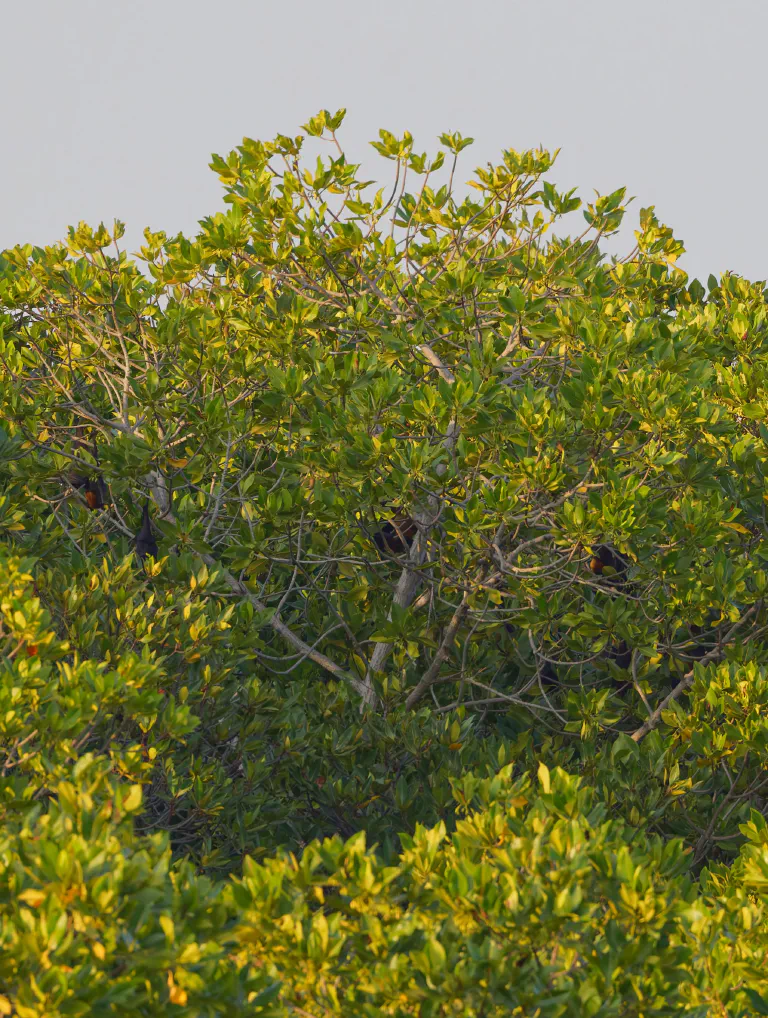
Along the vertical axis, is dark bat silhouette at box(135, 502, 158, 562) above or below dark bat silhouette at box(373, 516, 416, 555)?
below

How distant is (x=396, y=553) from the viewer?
976 cm

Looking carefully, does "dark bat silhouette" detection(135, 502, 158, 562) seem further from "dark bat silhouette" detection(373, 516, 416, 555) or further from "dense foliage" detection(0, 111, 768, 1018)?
"dark bat silhouette" detection(373, 516, 416, 555)

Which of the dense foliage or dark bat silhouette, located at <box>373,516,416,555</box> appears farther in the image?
dark bat silhouette, located at <box>373,516,416,555</box>

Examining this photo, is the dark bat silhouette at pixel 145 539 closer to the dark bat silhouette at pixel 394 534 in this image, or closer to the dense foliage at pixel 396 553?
the dense foliage at pixel 396 553

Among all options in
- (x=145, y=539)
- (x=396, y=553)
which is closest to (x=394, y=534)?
(x=396, y=553)

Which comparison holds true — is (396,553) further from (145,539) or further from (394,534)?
(145,539)

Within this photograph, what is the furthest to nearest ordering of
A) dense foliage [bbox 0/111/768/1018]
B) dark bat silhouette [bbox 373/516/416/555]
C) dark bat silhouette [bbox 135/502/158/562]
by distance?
dark bat silhouette [bbox 135/502/158/562] → dark bat silhouette [bbox 373/516/416/555] → dense foliage [bbox 0/111/768/1018]

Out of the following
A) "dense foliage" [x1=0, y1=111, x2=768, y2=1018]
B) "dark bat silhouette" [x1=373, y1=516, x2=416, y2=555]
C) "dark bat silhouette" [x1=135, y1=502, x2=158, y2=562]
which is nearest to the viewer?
"dense foliage" [x1=0, y1=111, x2=768, y2=1018]

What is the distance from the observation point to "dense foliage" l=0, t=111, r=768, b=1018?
20.2ft

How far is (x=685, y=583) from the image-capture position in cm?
849

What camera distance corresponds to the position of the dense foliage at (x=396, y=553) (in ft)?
20.2

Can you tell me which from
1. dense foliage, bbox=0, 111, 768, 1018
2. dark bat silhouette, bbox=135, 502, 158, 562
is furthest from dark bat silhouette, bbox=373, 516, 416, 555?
dark bat silhouette, bbox=135, 502, 158, 562

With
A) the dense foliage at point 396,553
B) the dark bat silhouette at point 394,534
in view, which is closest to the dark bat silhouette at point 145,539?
the dense foliage at point 396,553

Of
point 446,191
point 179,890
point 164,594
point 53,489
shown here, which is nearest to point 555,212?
point 446,191
